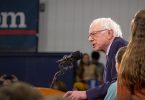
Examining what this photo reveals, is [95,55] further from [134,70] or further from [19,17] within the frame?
[134,70]

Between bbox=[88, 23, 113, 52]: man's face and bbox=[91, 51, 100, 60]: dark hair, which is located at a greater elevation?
bbox=[88, 23, 113, 52]: man's face

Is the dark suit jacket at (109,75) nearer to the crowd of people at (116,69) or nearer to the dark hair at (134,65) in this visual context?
the crowd of people at (116,69)

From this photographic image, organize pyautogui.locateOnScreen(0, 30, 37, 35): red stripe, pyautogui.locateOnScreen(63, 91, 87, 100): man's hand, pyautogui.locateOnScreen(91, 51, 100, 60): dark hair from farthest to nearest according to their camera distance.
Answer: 1. pyautogui.locateOnScreen(91, 51, 100, 60): dark hair
2. pyautogui.locateOnScreen(0, 30, 37, 35): red stripe
3. pyautogui.locateOnScreen(63, 91, 87, 100): man's hand

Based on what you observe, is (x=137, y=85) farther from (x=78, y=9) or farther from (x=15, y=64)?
(x=78, y=9)

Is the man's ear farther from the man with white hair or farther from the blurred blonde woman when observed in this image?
the blurred blonde woman

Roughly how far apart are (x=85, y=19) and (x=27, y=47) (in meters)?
1.84

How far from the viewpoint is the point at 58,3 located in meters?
11.2

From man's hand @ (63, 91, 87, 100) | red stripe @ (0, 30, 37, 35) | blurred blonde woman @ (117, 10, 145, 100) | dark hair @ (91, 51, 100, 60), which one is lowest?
dark hair @ (91, 51, 100, 60)

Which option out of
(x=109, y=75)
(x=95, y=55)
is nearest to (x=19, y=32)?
(x=95, y=55)

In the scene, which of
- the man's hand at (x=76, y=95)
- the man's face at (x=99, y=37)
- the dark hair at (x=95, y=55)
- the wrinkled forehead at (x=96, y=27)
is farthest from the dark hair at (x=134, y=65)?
the dark hair at (x=95, y=55)

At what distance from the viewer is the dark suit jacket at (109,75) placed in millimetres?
3760

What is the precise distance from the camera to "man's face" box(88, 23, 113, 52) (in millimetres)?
4004

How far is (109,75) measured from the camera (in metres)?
3.84

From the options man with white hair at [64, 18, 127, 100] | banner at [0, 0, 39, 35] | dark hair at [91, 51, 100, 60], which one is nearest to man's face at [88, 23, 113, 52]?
man with white hair at [64, 18, 127, 100]
